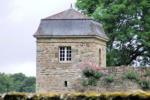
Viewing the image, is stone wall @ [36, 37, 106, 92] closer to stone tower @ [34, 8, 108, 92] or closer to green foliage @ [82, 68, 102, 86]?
stone tower @ [34, 8, 108, 92]

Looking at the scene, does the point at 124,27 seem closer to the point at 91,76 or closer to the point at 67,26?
the point at 67,26

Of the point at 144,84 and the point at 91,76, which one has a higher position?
the point at 91,76

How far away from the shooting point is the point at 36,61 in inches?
1062

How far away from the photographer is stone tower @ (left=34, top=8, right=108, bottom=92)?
26500 millimetres

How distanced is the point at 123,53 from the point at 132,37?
6.94 feet

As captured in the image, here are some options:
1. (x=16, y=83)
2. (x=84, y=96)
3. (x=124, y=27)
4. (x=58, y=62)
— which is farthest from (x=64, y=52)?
(x=16, y=83)

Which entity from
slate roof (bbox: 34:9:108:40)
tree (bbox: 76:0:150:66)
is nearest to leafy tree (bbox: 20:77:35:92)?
Answer: tree (bbox: 76:0:150:66)

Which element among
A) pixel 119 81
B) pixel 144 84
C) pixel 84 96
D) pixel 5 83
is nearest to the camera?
pixel 84 96

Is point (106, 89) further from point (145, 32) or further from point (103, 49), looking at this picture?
point (145, 32)

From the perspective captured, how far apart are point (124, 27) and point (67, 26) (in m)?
10.3

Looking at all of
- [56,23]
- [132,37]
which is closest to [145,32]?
[132,37]

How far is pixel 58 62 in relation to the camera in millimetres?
26656

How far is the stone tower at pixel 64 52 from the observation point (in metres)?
26.5

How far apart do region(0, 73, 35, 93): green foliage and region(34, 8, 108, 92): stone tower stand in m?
66.3
